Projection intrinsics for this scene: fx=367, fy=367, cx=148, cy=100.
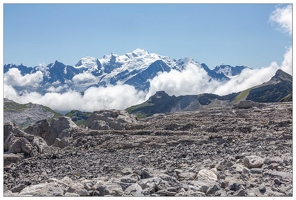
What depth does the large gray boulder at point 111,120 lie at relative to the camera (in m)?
68.6

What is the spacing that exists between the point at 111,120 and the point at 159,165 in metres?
49.0

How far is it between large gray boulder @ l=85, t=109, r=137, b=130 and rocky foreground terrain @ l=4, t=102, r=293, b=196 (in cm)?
965

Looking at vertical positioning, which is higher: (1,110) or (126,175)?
(1,110)

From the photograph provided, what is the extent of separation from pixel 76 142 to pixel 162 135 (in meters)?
12.5

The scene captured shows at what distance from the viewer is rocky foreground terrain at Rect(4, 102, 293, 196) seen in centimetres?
1823

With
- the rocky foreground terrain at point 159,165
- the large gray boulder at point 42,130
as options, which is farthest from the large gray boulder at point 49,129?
the rocky foreground terrain at point 159,165

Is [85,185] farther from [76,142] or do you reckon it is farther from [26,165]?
[76,142]

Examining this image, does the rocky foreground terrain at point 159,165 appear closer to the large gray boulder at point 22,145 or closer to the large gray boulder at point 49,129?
the large gray boulder at point 22,145

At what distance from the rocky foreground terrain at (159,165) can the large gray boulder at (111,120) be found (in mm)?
9652

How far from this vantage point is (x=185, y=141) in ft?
140

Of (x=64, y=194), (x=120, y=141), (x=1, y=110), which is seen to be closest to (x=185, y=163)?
(x=64, y=194)

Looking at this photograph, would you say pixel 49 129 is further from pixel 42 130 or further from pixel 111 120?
pixel 111 120

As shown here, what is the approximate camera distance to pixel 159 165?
1070 inches

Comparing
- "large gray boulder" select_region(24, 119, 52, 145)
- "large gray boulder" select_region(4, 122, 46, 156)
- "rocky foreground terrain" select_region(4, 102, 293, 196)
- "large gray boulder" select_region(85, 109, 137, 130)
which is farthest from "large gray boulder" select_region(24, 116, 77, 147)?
"large gray boulder" select_region(4, 122, 46, 156)
